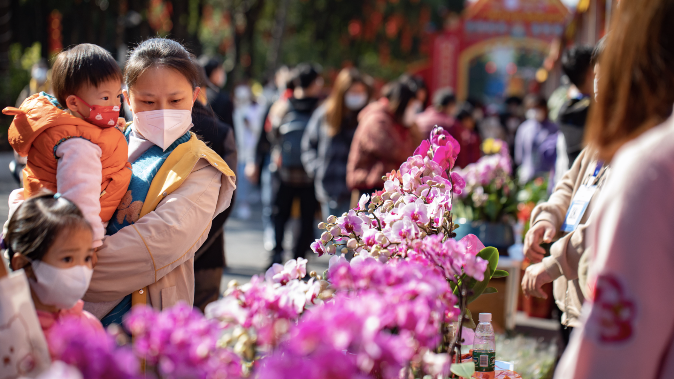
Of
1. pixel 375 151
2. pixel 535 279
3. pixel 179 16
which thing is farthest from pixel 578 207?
pixel 179 16

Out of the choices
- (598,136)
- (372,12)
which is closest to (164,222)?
(598,136)

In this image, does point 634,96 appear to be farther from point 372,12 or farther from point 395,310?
point 372,12

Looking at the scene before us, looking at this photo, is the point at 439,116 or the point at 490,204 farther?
the point at 439,116

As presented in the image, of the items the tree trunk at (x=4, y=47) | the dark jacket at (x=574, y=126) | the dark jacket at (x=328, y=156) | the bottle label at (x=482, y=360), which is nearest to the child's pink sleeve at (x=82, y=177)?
the bottle label at (x=482, y=360)

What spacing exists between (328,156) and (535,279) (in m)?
3.79

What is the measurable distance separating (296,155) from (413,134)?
1291 mm

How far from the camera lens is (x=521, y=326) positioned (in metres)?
5.49

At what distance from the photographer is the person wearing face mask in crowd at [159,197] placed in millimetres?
1904

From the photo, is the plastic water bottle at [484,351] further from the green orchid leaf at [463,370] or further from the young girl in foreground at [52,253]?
the young girl in foreground at [52,253]

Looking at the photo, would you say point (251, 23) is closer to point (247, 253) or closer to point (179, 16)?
point (179, 16)

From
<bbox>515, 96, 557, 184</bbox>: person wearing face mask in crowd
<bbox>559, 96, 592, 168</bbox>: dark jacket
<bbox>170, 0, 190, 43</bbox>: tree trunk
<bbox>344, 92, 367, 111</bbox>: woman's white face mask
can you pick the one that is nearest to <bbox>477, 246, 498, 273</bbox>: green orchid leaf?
<bbox>559, 96, 592, 168</bbox>: dark jacket

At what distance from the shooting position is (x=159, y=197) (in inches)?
79.2

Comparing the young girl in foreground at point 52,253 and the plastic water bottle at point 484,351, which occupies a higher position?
the young girl in foreground at point 52,253

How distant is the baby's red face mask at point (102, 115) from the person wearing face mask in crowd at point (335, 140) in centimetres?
418
